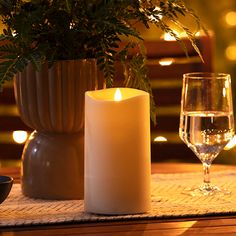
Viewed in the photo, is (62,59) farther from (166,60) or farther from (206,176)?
(166,60)

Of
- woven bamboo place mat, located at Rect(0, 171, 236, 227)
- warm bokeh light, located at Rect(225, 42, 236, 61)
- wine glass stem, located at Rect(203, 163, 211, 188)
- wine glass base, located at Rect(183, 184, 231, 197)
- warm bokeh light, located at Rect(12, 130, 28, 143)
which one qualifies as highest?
warm bokeh light, located at Rect(225, 42, 236, 61)

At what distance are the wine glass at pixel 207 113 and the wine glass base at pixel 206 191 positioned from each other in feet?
0.23

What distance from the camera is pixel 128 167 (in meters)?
1.13

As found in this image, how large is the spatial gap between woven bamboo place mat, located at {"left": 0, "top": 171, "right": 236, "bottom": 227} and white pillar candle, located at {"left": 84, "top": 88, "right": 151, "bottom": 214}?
2cm

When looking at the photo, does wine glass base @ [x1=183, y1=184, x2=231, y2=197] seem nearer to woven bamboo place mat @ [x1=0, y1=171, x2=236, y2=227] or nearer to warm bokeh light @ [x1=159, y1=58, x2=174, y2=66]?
woven bamboo place mat @ [x1=0, y1=171, x2=236, y2=227]

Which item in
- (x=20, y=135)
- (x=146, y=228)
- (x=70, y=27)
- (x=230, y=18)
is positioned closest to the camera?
(x=146, y=228)

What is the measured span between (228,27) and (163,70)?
1.29 metres

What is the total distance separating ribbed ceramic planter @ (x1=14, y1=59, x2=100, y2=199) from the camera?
4.08 ft

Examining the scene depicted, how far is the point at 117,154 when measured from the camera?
1.12 meters

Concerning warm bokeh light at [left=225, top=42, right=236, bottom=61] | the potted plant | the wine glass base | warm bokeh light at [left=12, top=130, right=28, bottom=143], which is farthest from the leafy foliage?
warm bokeh light at [left=225, top=42, right=236, bottom=61]

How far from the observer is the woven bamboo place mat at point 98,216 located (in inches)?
43.8

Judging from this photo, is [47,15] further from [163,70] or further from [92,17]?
[163,70]

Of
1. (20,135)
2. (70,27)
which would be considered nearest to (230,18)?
(20,135)

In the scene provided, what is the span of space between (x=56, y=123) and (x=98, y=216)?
0.63 ft
